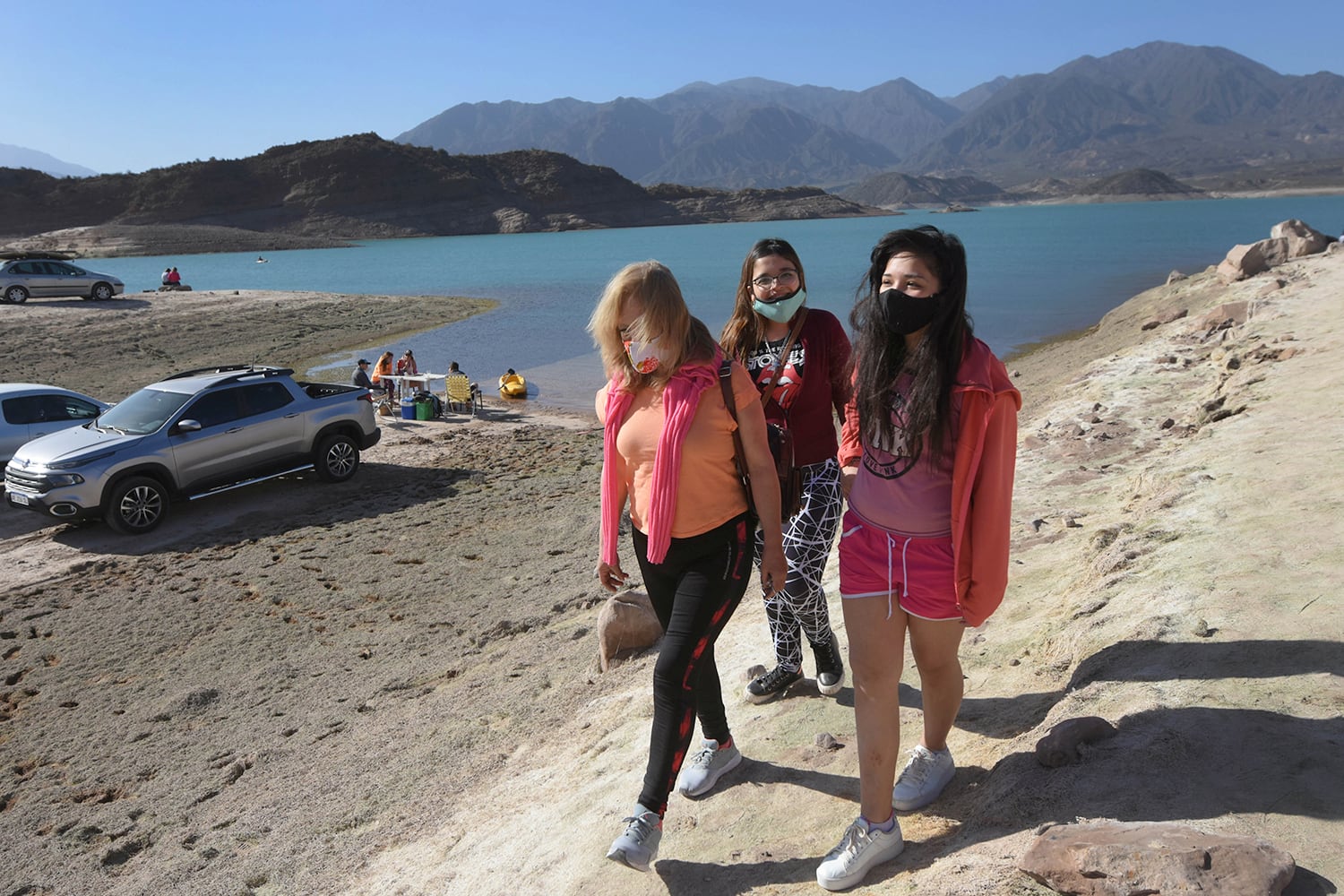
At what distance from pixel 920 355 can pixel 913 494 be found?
16.9 inches

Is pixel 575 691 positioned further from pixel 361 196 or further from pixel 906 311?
pixel 361 196

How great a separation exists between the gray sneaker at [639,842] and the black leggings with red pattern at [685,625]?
0.04 m

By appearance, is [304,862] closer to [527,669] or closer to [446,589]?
[527,669]

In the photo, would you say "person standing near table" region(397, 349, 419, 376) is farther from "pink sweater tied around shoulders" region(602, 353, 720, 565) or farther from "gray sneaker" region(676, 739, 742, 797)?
"pink sweater tied around shoulders" region(602, 353, 720, 565)

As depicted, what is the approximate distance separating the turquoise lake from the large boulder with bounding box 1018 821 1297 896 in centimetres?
878

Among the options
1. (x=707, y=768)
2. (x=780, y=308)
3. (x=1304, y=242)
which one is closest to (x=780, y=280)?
(x=780, y=308)

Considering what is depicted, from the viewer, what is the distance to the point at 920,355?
2891 mm

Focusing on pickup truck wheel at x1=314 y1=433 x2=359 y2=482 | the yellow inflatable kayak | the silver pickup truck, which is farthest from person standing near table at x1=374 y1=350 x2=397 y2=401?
pickup truck wheel at x1=314 y1=433 x2=359 y2=482

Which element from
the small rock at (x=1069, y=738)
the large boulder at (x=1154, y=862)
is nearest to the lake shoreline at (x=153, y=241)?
the small rock at (x=1069, y=738)

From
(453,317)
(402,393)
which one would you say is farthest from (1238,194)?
(402,393)

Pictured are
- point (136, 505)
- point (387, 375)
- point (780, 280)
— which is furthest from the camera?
point (387, 375)

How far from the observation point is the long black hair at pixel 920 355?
9.34 ft

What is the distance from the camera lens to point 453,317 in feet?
112

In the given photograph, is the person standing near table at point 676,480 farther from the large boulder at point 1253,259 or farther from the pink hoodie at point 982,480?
the large boulder at point 1253,259
